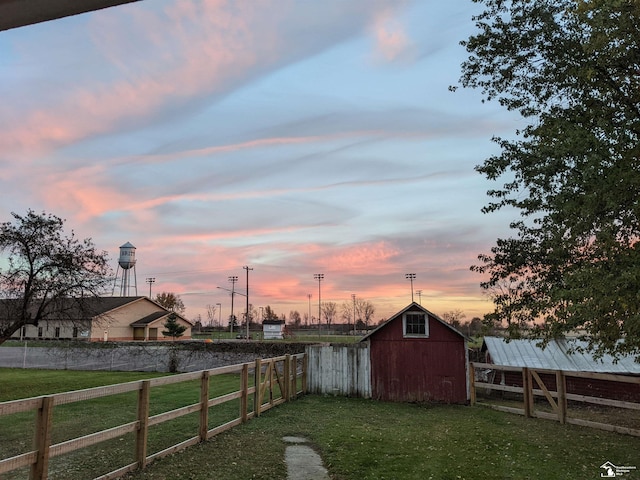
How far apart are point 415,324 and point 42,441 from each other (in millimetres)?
13831

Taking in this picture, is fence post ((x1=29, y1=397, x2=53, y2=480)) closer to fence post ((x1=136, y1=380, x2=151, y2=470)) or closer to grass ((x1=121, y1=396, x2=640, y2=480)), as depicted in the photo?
grass ((x1=121, y1=396, x2=640, y2=480))

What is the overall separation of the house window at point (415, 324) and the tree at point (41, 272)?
11.8m

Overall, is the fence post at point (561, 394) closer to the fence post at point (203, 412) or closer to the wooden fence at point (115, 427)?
the wooden fence at point (115, 427)

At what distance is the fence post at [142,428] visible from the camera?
600cm

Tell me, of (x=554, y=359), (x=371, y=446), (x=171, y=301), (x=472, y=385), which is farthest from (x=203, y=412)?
(x=171, y=301)

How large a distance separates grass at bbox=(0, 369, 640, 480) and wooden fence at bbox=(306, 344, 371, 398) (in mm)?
3186

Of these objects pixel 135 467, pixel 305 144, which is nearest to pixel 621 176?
pixel 135 467

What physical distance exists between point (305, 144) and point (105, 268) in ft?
30.4

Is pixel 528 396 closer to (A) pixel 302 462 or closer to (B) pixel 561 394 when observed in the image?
(B) pixel 561 394

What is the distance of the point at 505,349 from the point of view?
66.9 feet

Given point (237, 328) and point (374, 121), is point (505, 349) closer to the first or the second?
point (374, 121)

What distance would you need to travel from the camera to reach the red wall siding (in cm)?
1608

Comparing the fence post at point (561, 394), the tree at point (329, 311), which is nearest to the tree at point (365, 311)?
the tree at point (329, 311)

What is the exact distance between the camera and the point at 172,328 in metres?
47.5
